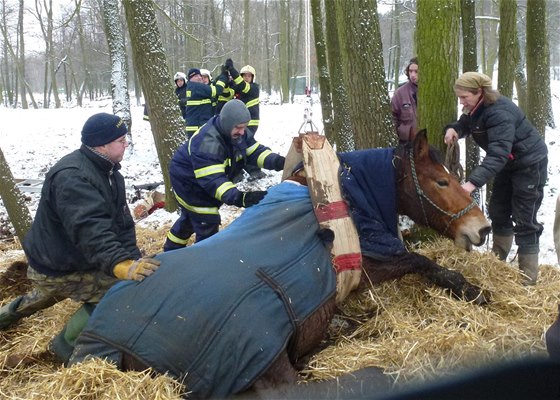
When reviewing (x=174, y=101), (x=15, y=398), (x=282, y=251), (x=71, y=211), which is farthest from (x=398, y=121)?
(x=15, y=398)

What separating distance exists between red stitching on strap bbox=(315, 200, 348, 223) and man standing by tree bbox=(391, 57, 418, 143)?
10.4 ft

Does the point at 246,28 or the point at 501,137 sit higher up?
the point at 246,28

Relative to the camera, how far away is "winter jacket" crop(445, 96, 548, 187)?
149 inches

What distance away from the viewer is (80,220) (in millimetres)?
2938

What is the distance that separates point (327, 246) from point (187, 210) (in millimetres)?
2086

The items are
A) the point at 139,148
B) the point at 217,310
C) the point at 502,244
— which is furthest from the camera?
the point at 139,148

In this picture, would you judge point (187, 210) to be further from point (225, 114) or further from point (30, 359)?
point (30, 359)

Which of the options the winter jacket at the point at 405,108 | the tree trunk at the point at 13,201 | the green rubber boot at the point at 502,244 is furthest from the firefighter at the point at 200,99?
the green rubber boot at the point at 502,244

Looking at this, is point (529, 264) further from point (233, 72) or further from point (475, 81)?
point (233, 72)

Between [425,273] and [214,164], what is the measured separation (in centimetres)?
187

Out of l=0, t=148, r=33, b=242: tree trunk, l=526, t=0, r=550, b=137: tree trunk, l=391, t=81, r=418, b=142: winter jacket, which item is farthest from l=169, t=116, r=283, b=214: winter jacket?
l=526, t=0, r=550, b=137: tree trunk

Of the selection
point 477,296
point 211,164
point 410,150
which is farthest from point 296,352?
point 211,164

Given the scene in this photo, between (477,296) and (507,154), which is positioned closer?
(477,296)

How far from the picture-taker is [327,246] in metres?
2.94
